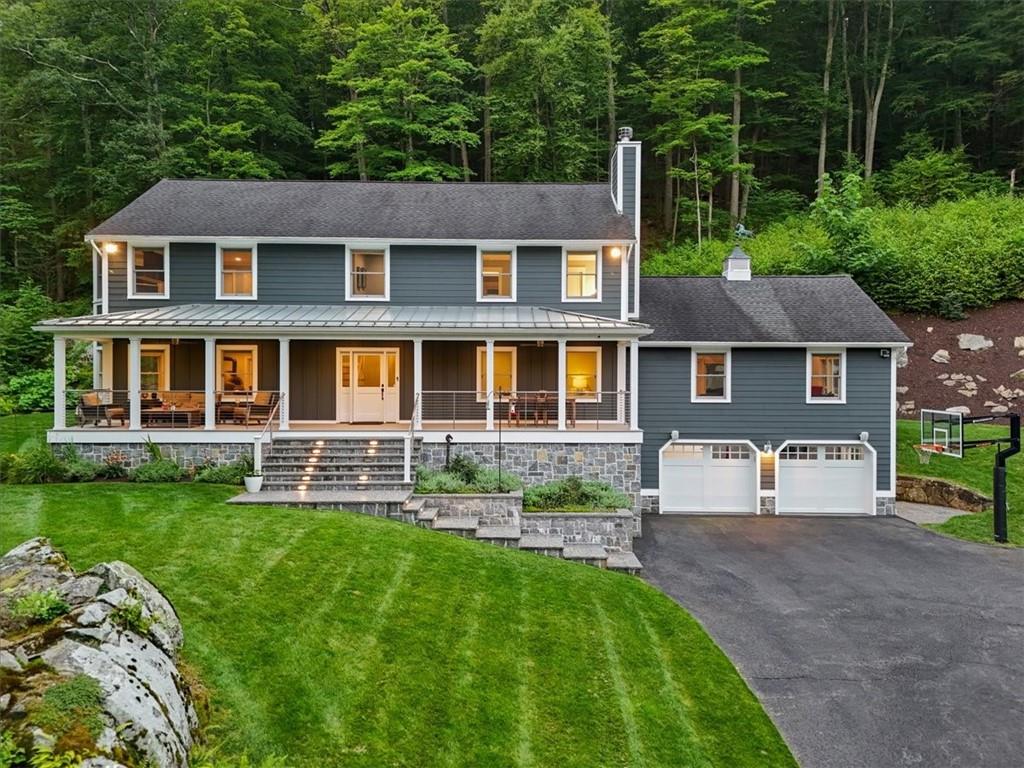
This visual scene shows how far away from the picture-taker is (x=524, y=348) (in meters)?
15.0

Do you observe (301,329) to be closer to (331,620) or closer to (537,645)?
(331,620)

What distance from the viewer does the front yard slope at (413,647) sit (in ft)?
15.3

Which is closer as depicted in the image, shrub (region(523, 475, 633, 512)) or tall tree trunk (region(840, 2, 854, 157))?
A: shrub (region(523, 475, 633, 512))

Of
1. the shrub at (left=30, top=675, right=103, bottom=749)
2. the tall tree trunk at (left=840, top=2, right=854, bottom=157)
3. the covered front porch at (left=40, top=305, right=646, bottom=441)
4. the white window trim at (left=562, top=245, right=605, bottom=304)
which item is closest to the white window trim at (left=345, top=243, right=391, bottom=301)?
the covered front porch at (left=40, top=305, right=646, bottom=441)

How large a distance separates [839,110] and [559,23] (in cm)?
1521

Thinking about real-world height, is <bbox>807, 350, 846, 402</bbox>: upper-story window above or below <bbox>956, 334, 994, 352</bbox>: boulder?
below

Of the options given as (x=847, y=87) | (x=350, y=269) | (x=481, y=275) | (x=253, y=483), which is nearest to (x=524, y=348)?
(x=481, y=275)

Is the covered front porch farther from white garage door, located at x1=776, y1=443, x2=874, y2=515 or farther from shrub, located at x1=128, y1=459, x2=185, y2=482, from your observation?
white garage door, located at x1=776, y1=443, x2=874, y2=515

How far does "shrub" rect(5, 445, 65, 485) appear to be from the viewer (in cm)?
1071

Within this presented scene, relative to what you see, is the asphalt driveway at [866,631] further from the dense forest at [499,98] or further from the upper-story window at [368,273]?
the dense forest at [499,98]

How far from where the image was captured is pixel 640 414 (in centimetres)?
1444

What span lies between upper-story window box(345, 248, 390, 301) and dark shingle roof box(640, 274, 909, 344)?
7.37 m

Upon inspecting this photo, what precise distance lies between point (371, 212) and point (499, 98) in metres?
14.0

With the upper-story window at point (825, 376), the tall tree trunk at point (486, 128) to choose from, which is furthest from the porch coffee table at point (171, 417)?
the tall tree trunk at point (486, 128)
